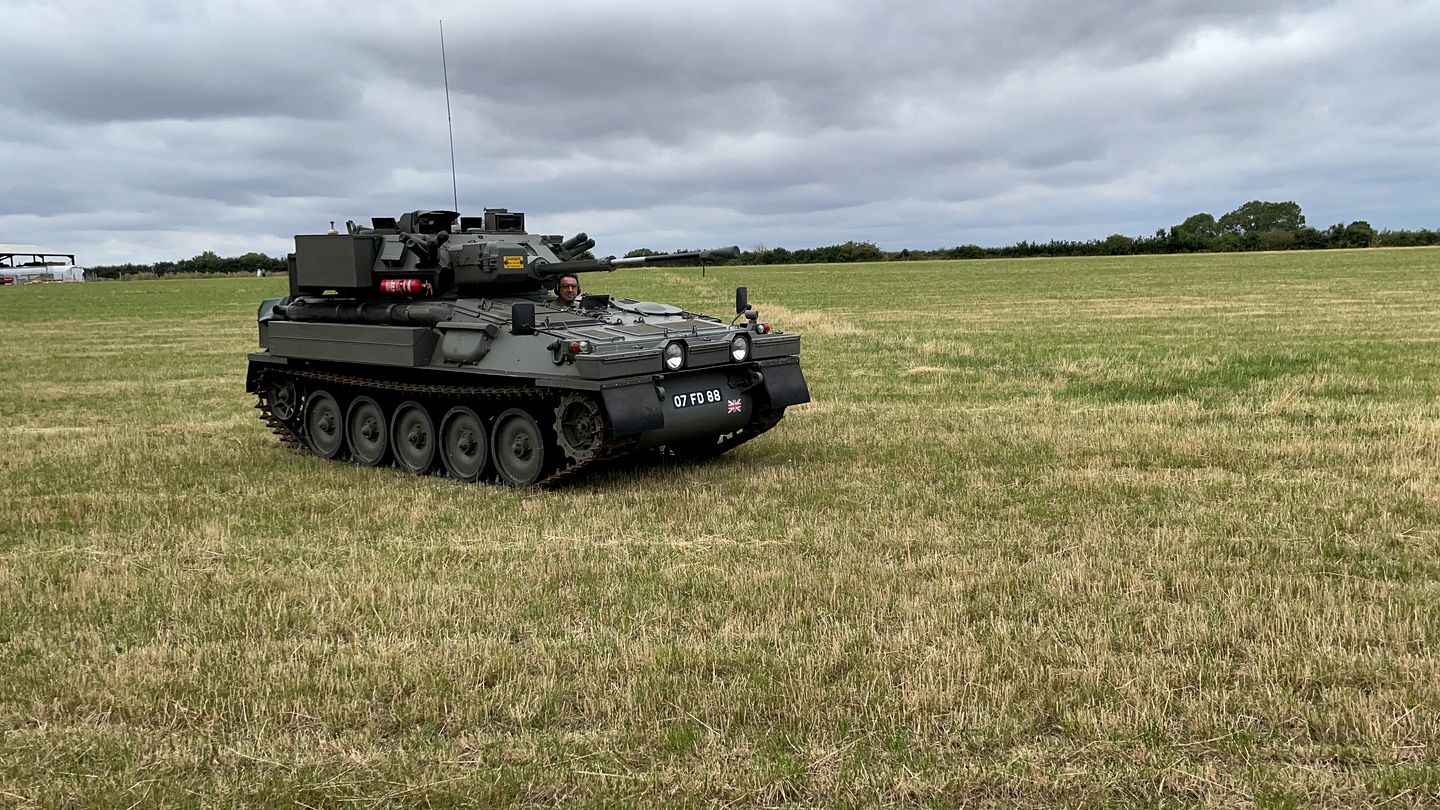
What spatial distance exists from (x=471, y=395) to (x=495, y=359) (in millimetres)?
584

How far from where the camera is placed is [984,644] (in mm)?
6223

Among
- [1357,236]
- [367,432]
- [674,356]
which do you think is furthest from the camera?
[1357,236]

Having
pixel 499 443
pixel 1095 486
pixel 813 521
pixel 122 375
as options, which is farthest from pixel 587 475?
pixel 122 375

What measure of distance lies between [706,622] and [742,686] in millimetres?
1064

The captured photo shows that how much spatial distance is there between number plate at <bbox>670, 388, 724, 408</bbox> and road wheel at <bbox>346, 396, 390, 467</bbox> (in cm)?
339

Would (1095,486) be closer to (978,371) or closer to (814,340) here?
(978,371)

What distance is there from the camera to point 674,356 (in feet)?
Answer: 35.8

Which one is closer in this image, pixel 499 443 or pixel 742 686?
pixel 742 686

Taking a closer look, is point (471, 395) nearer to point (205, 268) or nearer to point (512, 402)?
point (512, 402)

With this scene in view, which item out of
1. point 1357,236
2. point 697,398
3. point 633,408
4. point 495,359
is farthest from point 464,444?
point 1357,236

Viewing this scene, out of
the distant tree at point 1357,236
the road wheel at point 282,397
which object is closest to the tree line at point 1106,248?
the distant tree at point 1357,236

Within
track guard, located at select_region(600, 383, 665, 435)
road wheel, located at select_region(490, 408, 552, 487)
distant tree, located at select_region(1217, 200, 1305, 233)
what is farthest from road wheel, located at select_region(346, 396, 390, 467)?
distant tree, located at select_region(1217, 200, 1305, 233)

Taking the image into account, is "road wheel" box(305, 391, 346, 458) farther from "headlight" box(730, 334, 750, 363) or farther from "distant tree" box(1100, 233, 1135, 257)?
"distant tree" box(1100, 233, 1135, 257)

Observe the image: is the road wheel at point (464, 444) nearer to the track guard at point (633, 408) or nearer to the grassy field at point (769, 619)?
the grassy field at point (769, 619)
